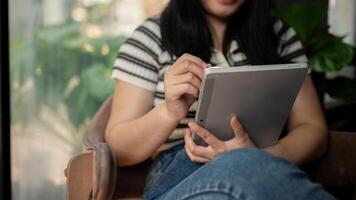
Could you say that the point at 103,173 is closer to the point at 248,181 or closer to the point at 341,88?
the point at 248,181

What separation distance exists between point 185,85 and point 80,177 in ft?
0.87

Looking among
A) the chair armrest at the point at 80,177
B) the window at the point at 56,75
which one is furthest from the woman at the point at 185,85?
the window at the point at 56,75

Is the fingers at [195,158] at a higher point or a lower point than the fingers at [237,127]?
lower

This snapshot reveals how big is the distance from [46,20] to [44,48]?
9 centimetres

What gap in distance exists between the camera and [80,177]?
95 centimetres

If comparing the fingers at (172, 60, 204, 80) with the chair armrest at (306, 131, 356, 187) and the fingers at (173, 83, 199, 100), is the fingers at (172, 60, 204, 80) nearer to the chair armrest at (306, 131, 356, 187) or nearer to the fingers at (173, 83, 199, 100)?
the fingers at (173, 83, 199, 100)

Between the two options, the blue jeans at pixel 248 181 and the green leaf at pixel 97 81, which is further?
the green leaf at pixel 97 81

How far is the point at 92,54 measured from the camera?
1.67 metres

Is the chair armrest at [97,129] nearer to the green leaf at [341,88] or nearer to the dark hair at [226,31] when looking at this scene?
the dark hair at [226,31]

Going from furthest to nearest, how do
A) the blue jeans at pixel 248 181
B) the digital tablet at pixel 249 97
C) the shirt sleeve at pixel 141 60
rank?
1. the shirt sleeve at pixel 141 60
2. the digital tablet at pixel 249 97
3. the blue jeans at pixel 248 181

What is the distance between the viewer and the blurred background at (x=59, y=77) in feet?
5.16

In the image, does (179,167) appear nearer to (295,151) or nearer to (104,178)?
(104,178)

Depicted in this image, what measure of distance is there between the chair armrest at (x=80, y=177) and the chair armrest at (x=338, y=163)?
1.59 feet

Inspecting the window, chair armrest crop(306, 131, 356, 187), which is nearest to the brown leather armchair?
chair armrest crop(306, 131, 356, 187)
